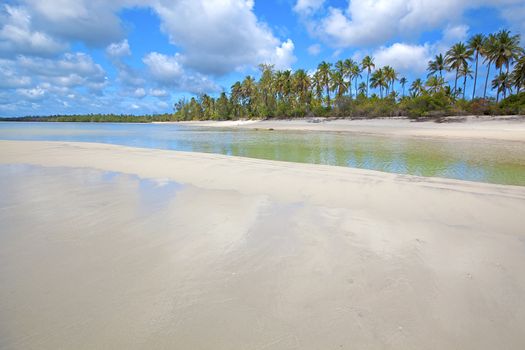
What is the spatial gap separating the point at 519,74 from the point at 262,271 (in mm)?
56755

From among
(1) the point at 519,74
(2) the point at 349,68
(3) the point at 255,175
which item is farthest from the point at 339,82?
(3) the point at 255,175

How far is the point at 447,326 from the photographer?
2.10 metres

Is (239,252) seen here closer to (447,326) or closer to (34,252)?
(447,326)

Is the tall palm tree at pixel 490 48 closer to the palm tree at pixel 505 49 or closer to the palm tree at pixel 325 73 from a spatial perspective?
the palm tree at pixel 505 49

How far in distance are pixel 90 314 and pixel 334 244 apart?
8.71 ft

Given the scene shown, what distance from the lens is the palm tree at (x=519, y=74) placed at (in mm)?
39259

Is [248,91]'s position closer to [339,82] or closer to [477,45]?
[339,82]

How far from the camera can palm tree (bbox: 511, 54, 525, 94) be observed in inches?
1546

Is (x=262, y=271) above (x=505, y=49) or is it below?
below

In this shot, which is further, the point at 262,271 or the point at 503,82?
the point at 503,82

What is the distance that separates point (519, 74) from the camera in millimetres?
40719

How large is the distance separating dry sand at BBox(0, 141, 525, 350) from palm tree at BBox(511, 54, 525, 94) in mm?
50022

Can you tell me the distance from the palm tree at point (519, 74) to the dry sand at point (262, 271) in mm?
50022

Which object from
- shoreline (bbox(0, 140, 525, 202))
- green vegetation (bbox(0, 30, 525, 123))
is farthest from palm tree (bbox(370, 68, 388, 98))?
shoreline (bbox(0, 140, 525, 202))
